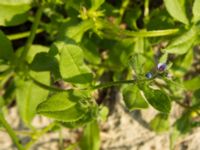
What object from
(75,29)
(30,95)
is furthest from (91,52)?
(30,95)

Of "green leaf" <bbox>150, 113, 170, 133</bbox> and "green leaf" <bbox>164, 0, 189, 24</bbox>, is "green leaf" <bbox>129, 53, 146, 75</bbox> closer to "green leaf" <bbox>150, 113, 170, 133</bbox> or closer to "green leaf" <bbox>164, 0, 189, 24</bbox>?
"green leaf" <bbox>164, 0, 189, 24</bbox>

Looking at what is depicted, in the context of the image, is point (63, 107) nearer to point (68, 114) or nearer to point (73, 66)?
point (68, 114)

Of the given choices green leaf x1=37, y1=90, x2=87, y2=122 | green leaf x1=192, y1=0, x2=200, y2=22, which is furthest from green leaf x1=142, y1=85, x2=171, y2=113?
green leaf x1=192, y1=0, x2=200, y2=22

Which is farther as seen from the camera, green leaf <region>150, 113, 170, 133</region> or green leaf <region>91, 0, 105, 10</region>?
green leaf <region>150, 113, 170, 133</region>

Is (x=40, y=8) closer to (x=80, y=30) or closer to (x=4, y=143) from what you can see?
(x=80, y=30)

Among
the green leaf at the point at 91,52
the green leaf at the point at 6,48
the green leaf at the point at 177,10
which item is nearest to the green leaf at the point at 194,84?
the green leaf at the point at 177,10

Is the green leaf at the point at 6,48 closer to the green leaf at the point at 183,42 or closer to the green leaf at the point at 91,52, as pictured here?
the green leaf at the point at 91,52
